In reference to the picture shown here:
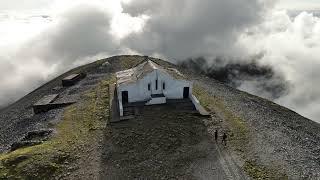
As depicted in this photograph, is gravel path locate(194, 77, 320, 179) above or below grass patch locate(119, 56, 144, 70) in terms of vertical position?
below

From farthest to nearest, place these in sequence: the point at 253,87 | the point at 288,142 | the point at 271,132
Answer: the point at 253,87 < the point at 271,132 < the point at 288,142

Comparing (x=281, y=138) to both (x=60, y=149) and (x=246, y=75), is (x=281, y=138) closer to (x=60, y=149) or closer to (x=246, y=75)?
(x=60, y=149)

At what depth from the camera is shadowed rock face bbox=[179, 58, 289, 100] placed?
338 ft

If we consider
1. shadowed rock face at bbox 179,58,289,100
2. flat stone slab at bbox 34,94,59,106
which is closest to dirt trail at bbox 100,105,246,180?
flat stone slab at bbox 34,94,59,106

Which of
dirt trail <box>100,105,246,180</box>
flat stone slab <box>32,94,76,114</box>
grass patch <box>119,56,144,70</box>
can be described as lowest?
dirt trail <box>100,105,246,180</box>

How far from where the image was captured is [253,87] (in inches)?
3996

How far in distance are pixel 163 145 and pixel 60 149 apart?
905 cm

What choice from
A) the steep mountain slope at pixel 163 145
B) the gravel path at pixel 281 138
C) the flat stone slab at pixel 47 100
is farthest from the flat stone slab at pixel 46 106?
the gravel path at pixel 281 138

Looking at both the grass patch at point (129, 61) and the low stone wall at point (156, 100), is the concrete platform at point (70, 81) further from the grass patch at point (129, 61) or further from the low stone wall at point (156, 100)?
the low stone wall at point (156, 100)

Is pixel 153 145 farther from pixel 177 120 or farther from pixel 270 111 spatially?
pixel 270 111

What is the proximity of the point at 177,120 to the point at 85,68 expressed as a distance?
42359 millimetres

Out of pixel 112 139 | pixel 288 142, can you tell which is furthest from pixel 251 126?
pixel 112 139

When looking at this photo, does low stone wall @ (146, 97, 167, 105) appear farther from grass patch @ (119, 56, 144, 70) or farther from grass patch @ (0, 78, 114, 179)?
grass patch @ (119, 56, 144, 70)

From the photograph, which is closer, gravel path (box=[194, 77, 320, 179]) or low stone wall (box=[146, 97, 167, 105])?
gravel path (box=[194, 77, 320, 179])
